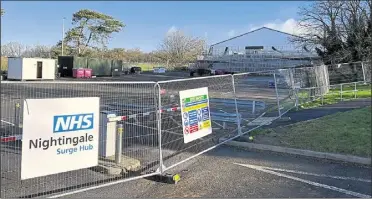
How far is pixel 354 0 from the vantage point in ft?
107

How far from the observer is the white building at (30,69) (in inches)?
1517

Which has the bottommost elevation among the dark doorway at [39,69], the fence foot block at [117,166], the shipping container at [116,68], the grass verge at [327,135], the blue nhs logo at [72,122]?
the fence foot block at [117,166]

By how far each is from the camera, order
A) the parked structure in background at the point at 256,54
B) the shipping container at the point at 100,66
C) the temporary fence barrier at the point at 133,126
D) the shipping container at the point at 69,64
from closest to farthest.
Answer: the temporary fence barrier at the point at 133,126
the shipping container at the point at 69,64
the shipping container at the point at 100,66
the parked structure in background at the point at 256,54

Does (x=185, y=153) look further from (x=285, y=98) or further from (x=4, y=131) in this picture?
(x=285, y=98)

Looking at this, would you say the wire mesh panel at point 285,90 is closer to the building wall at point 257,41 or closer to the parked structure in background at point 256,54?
the parked structure in background at point 256,54

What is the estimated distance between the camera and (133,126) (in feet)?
23.2

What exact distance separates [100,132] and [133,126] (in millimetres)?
1083

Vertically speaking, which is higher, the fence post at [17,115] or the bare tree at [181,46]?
the bare tree at [181,46]

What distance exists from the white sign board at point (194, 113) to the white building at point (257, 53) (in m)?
51.8

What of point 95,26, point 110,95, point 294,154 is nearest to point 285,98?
point 294,154

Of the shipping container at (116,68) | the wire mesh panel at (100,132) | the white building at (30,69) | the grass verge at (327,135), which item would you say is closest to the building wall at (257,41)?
the shipping container at (116,68)

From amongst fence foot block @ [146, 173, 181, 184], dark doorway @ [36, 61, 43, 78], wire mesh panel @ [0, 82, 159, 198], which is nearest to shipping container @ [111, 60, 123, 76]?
dark doorway @ [36, 61, 43, 78]

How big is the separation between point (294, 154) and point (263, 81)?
5.28 meters

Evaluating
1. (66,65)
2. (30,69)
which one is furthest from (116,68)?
(30,69)
